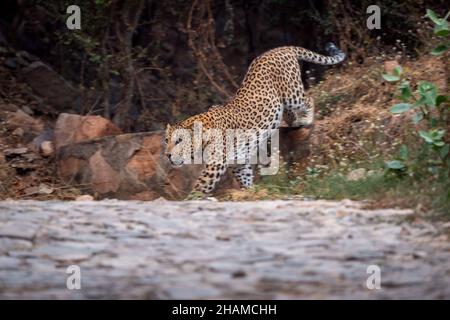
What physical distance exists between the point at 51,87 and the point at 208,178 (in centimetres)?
494

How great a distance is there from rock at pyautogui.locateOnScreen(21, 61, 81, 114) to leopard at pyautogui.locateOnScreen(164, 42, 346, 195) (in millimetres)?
4078

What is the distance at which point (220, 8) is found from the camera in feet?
49.0

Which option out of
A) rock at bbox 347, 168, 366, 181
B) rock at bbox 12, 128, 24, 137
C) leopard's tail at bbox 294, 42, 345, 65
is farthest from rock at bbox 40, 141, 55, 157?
rock at bbox 347, 168, 366, 181

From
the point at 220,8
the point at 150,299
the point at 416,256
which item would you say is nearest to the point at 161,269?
the point at 150,299

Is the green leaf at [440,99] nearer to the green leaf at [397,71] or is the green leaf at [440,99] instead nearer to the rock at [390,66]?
the green leaf at [397,71]

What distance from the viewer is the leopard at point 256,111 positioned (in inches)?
397

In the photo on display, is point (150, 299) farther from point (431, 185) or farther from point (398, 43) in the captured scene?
point (398, 43)

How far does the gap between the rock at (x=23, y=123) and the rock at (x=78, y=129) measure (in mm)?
1231

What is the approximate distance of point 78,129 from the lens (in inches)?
454

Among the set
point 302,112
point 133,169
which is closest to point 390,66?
point 302,112

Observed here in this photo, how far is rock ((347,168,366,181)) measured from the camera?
27.6 feet

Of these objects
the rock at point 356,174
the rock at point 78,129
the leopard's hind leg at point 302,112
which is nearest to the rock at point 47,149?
the rock at point 78,129

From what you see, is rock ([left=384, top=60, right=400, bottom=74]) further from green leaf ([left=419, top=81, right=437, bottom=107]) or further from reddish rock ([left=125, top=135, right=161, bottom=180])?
green leaf ([left=419, top=81, right=437, bottom=107])

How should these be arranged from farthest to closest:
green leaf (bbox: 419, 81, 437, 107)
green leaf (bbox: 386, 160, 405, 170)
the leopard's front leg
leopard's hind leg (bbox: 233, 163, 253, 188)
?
leopard's hind leg (bbox: 233, 163, 253, 188)
the leopard's front leg
green leaf (bbox: 386, 160, 405, 170)
green leaf (bbox: 419, 81, 437, 107)
